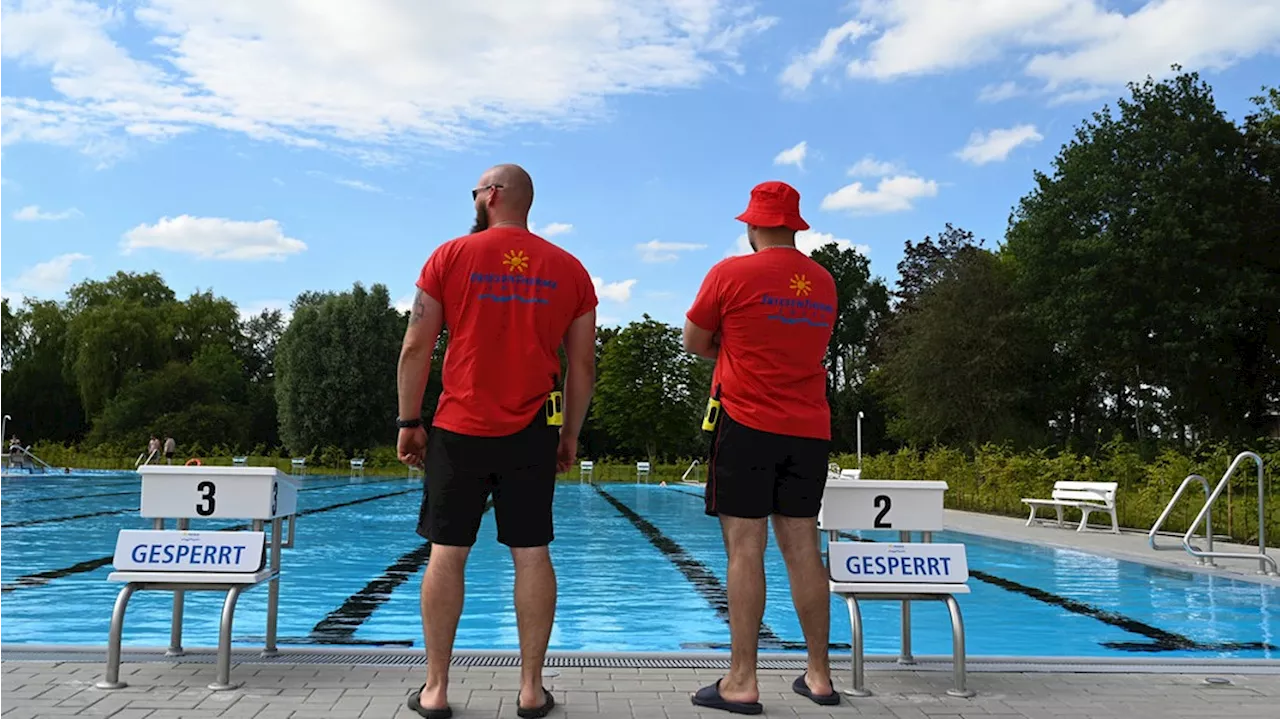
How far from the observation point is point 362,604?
280 inches

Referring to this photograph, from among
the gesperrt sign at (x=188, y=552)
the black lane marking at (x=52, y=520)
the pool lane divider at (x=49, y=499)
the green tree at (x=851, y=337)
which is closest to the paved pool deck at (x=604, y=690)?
Answer: the gesperrt sign at (x=188, y=552)

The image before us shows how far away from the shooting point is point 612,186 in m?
15.5

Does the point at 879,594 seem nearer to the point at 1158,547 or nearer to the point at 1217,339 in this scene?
the point at 1158,547

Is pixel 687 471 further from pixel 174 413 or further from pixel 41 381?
pixel 41 381

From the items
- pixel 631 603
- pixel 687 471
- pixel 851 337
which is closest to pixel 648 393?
pixel 687 471

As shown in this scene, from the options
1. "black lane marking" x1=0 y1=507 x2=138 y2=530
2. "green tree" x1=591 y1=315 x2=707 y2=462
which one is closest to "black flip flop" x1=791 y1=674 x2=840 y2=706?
"black lane marking" x1=0 y1=507 x2=138 y2=530

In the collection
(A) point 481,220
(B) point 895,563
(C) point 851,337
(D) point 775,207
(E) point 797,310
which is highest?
(C) point 851,337

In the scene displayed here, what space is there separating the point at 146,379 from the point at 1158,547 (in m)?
44.8

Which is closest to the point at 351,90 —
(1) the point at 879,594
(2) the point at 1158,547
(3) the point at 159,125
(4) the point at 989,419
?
(3) the point at 159,125

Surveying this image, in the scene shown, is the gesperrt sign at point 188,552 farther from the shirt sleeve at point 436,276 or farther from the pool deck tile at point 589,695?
the shirt sleeve at point 436,276

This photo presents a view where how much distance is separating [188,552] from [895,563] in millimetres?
2667

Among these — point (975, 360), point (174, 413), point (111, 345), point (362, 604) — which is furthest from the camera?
point (111, 345)

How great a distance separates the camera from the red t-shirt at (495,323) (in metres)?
3.40

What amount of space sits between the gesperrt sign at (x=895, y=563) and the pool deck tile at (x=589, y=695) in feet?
1.28
